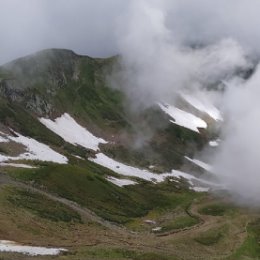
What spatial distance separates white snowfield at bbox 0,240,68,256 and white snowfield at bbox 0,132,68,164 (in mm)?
62568


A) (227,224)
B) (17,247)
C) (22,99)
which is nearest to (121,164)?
(22,99)

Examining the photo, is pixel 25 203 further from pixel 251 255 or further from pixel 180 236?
pixel 251 255

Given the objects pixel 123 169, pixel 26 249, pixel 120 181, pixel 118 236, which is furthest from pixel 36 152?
pixel 26 249

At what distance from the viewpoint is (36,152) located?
15312 centimetres

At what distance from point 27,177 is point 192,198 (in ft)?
226

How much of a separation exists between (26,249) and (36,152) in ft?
252

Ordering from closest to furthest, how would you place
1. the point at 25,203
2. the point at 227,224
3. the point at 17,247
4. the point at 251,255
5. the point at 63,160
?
1. the point at 17,247
2. the point at 25,203
3. the point at 251,255
4. the point at 227,224
5. the point at 63,160

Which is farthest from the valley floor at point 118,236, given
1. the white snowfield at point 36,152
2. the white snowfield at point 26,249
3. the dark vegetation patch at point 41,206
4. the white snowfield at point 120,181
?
the white snowfield at point 36,152

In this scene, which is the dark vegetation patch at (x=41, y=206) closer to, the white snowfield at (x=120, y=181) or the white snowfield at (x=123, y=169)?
the white snowfield at (x=120, y=181)

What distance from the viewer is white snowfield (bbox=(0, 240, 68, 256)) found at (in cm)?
7574

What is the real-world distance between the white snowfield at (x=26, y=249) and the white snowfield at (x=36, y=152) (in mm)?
62568

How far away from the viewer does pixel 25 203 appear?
10144 cm

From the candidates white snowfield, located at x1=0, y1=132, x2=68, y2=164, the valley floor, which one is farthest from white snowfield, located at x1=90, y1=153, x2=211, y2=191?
the valley floor

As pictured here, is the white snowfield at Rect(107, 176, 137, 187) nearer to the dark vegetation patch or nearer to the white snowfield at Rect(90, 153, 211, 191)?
the white snowfield at Rect(90, 153, 211, 191)
